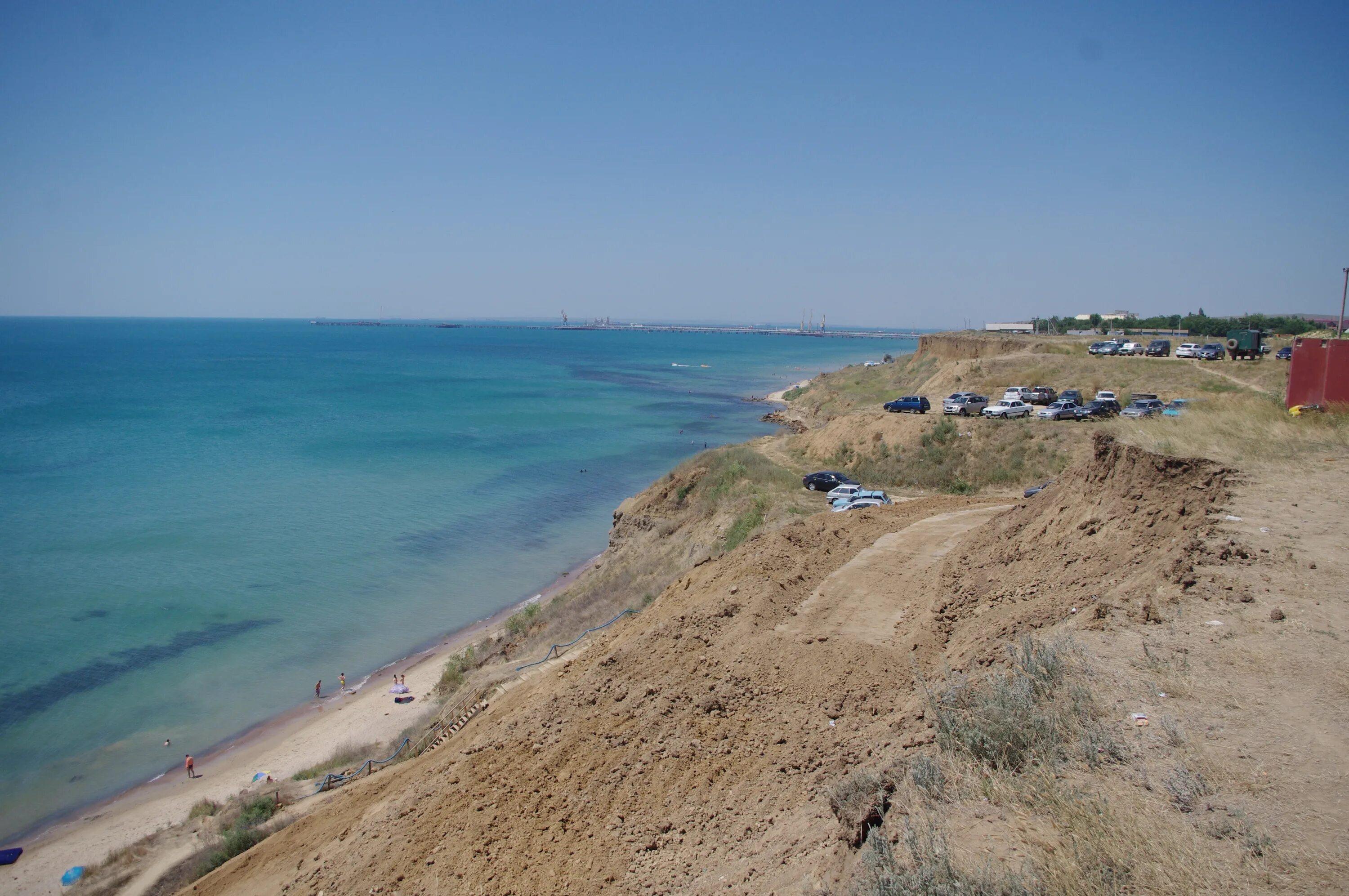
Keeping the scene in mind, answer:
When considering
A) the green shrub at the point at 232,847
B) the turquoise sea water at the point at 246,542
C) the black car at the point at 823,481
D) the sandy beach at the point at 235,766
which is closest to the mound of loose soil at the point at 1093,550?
the green shrub at the point at 232,847

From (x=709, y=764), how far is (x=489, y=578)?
2725cm

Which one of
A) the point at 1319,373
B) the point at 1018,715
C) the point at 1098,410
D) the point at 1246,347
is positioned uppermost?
the point at 1246,347

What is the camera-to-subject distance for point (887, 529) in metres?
19.2

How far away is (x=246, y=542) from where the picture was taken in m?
39.6

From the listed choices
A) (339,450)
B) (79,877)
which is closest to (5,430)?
(339,450)

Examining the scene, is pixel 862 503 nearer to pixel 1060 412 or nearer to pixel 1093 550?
pixel 1093 550

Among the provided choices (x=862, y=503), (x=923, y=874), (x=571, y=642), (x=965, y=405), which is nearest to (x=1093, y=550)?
(x=923, y=874)

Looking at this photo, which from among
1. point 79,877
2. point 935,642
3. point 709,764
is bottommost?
point 79,877

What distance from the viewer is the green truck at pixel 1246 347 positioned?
5106 centimetres

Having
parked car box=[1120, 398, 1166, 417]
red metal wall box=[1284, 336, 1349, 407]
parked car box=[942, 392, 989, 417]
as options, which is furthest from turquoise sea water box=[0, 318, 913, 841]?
red metal wall box=[1284, 336, 1349, 407]

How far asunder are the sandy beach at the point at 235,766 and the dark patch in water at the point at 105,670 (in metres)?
5.32

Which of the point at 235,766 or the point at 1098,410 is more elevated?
the point at 1098,410

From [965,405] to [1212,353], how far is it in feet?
74.4

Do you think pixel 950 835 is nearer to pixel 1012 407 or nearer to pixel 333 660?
pixel 333 660
